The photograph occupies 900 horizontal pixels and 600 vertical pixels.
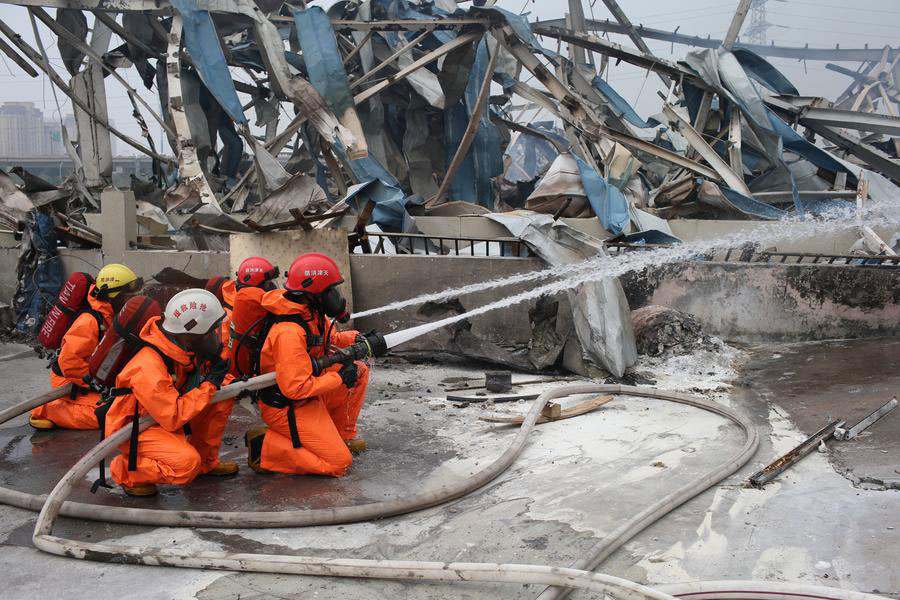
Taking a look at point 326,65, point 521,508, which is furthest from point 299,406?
point 326,65

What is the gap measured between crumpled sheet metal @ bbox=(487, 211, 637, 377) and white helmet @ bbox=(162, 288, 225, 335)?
3.71m

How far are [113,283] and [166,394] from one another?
6.04 feet

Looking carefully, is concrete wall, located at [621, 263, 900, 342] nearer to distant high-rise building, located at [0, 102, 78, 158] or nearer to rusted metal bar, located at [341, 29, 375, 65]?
rusted metal bar, located at [341, 29, 375, 65]

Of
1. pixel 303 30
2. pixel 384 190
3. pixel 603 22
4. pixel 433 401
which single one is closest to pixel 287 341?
pixel 433 401

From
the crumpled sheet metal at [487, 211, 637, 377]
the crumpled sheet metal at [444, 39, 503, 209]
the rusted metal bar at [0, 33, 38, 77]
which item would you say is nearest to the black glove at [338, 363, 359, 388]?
the crumpled sheet metal at [487, 211, 637, 377]

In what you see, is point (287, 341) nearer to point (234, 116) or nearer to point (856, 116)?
point (234, 116)

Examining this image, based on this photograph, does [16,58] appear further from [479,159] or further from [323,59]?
[479,159]

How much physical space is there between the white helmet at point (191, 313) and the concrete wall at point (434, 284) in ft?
12.2

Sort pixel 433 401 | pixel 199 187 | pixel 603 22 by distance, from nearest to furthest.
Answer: pixel 433 401 < pixel 199 187 < pixel 603 22

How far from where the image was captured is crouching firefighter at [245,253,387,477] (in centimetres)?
473

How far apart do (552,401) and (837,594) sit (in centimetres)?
341

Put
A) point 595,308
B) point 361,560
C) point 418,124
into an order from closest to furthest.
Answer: point 361,560
point 595,308
point 418,124

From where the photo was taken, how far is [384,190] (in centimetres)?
973

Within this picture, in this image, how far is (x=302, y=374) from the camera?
473 cm
